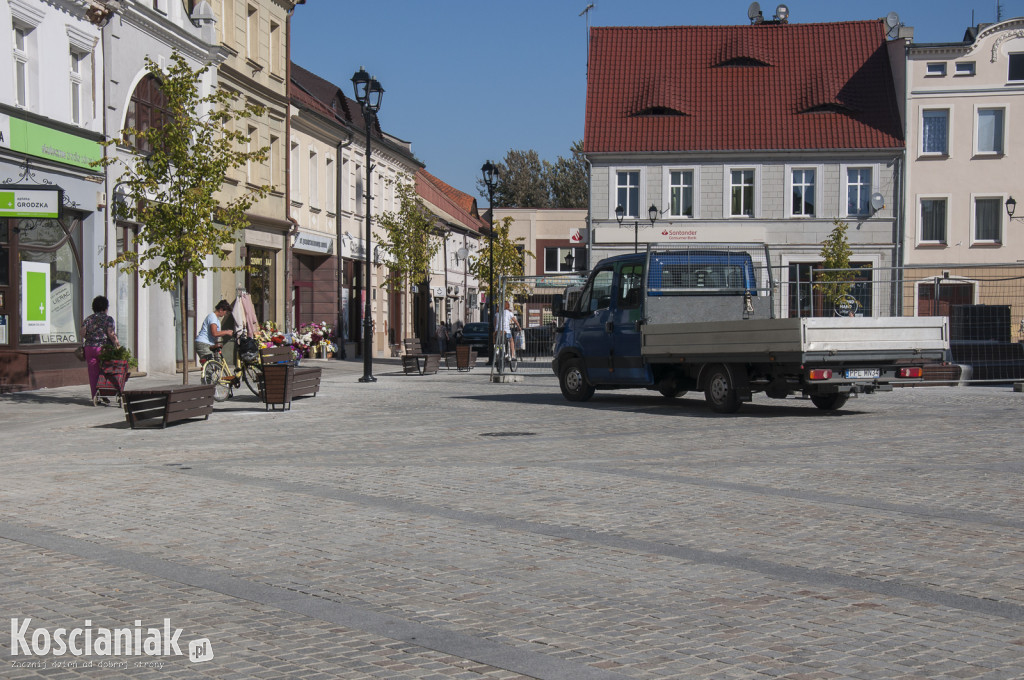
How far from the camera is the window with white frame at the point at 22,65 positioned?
73.4 ft

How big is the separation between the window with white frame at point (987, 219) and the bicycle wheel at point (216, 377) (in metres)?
31.0

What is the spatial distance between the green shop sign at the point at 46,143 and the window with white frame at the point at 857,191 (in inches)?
1111

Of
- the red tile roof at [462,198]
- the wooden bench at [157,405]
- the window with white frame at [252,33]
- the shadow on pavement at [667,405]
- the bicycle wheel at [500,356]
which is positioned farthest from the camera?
the red tile roof at [462,198]

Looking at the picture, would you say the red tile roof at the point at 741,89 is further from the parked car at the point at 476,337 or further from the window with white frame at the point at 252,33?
the window with white frame at the point at 252,33

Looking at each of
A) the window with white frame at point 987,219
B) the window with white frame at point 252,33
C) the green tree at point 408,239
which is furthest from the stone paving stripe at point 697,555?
the window with white frame at point 987,219

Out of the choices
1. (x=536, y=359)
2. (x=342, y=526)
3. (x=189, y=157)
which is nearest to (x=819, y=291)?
(x=536, y=359)

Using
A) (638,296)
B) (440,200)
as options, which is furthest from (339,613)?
(440,200)

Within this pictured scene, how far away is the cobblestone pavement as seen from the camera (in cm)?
531

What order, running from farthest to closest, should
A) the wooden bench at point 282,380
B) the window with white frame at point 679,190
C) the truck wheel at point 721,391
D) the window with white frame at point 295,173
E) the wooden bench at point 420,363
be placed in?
the window with white frame at point 679,190 < the window with white frame at point 295,173 < the wooden bench at point 420,363 < the wooden bench at point 282,380 < the truck wheel at point 721,391

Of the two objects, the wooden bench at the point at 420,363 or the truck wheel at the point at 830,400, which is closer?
the truck wheel at the point at 830,400

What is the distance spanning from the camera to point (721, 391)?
18.2 m

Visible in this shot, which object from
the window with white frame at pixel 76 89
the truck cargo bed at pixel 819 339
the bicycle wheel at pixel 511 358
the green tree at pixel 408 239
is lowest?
the bicycle wheel at pixel 511 358

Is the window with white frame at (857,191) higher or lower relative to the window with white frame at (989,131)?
lower

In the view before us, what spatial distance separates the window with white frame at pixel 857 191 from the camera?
44.1 meters
